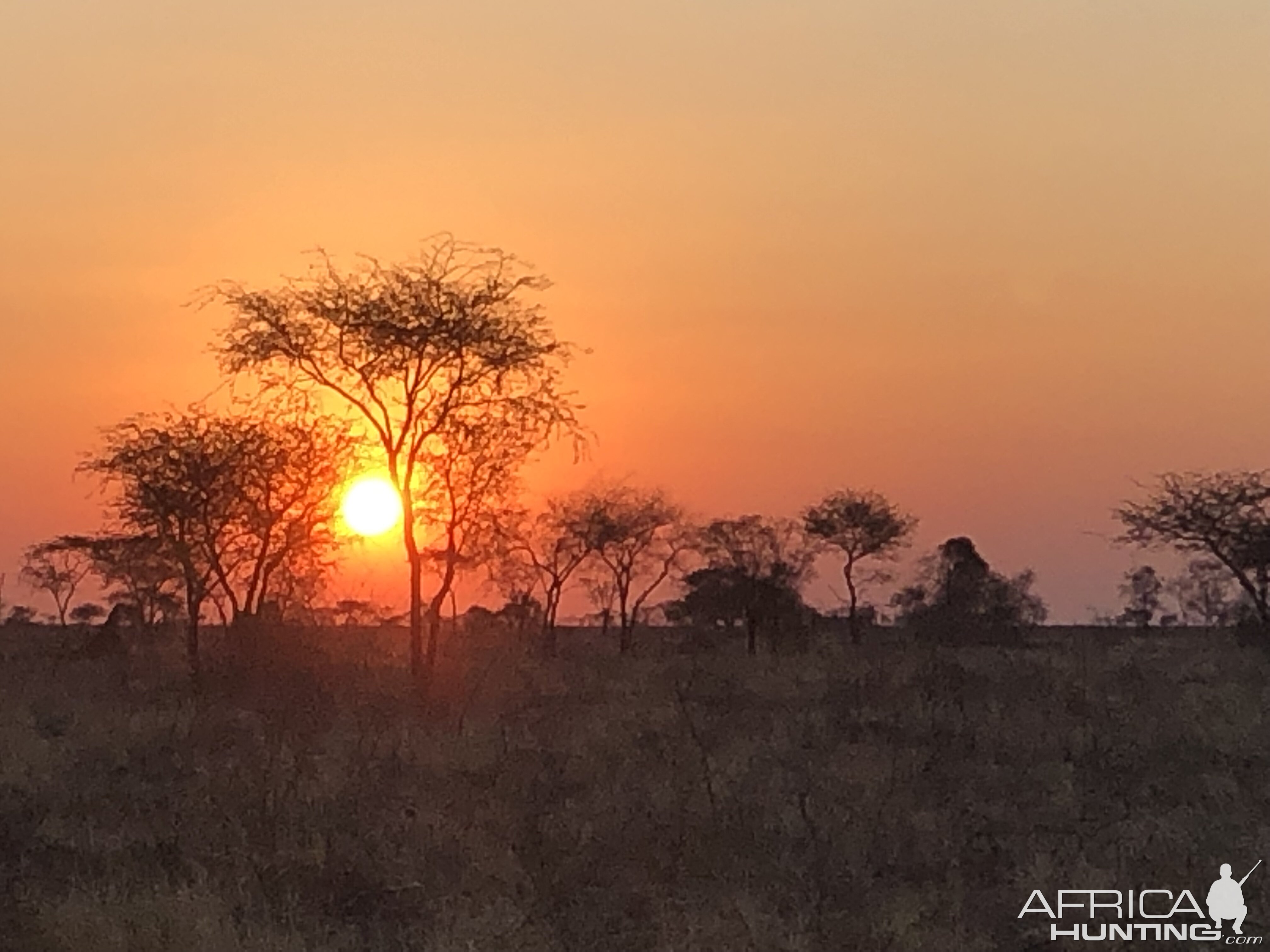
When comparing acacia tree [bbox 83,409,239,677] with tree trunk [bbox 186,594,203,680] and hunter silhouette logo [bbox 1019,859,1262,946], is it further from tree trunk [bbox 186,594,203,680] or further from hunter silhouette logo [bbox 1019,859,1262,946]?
hunter silhouette logo [bbox 1019,859,1262,946]

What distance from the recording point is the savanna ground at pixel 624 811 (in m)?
9.84

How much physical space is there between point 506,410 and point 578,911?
15.6 meters

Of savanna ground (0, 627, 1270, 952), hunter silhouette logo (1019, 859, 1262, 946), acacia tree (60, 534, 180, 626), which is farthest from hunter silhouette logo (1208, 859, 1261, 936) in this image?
acacia tree (60, 534, 180, 626)

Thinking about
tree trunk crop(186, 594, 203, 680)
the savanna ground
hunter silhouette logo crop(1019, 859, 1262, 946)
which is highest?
tree trunk crop(186, 594, 203, 680)

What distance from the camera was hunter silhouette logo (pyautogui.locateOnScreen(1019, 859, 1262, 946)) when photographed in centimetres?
978

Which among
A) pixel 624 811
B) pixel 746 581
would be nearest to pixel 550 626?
pixel 746 581

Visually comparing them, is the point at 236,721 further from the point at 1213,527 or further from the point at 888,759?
the point at 1213,527

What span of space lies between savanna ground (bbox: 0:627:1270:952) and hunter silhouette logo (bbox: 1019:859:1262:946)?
0.51 feet

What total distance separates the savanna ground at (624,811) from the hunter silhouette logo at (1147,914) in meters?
0.15

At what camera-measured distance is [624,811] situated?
41.1 ft

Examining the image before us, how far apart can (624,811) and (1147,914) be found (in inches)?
165

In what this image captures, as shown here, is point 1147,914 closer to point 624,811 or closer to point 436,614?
point 624,811

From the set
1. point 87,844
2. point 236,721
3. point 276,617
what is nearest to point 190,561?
point 276,617

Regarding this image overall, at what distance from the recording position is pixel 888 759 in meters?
15.2
